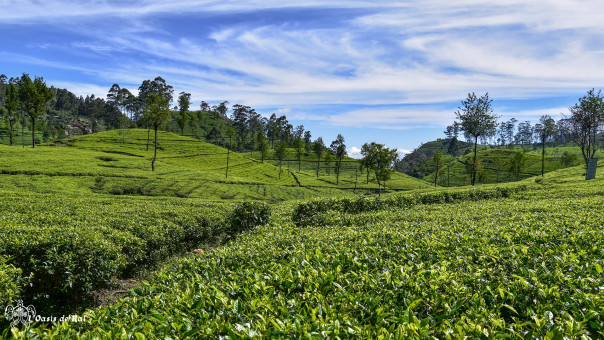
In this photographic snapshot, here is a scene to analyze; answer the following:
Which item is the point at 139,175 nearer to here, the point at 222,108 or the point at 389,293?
the point at 389,293

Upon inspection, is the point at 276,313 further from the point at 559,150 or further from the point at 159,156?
the point at 559,150

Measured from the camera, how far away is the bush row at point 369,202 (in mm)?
13820

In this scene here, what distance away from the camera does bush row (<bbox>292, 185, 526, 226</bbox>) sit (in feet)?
45.3

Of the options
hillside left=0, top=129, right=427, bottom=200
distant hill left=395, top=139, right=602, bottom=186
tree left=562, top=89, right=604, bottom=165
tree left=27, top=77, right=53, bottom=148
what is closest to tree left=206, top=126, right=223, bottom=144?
hillside left=0, top=129, right=427, bottom=200

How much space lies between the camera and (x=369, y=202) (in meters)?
15.5

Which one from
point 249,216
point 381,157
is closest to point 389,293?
point 249,216

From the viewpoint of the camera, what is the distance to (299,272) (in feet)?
17.1

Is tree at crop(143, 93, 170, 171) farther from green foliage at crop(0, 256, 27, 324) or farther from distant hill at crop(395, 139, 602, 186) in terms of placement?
distant hill at crop(395, 139, 602, 186)

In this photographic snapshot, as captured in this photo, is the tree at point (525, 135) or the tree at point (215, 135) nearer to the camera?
the tree at point (215, 135)

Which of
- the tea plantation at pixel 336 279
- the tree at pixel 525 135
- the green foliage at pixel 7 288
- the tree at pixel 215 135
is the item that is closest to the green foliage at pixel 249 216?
the tea plantation at pixel 336 279

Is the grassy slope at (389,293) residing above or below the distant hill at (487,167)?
below

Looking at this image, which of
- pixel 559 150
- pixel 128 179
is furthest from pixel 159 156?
pixel 559 150
